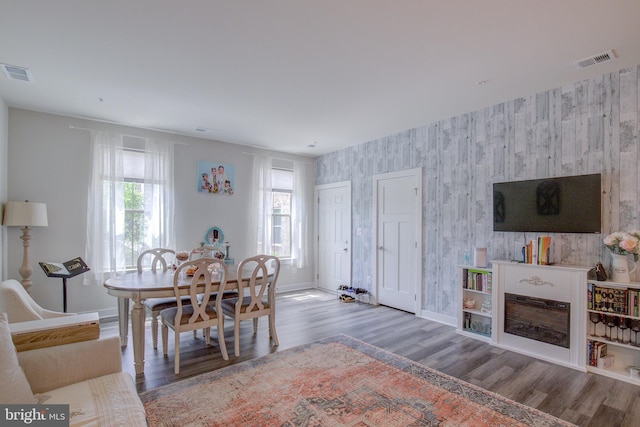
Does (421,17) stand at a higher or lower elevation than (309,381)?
higher

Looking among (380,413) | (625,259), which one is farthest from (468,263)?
(380,413)

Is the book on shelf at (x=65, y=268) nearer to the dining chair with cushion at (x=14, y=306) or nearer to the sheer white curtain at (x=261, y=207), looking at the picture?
the dining chair with cushion at (x=14, y=306)

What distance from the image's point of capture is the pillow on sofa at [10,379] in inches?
52.4

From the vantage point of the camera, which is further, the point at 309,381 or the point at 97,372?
the point at 309,381

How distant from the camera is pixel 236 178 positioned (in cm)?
558

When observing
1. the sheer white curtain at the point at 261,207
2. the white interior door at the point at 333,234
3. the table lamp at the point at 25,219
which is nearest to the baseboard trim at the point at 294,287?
the white interior door at the point at 333,234

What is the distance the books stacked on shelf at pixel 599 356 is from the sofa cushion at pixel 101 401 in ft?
11.7

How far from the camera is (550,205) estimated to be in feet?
10.7

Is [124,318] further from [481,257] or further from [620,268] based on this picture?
[620,268]

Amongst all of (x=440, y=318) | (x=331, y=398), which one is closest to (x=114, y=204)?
(x=331, y=398)

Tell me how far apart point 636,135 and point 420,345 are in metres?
2.83

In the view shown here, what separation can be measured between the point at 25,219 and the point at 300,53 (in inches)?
139

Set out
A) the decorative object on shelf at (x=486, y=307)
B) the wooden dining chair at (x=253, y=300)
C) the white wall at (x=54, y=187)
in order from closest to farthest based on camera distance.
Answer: the wooden dining chair at (x=253, y=300), the decorative object on shelf at (x=486, y=307), the white wall at (x=54, y=187)

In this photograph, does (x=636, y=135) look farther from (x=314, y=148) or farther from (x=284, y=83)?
(x=314, y=148)
